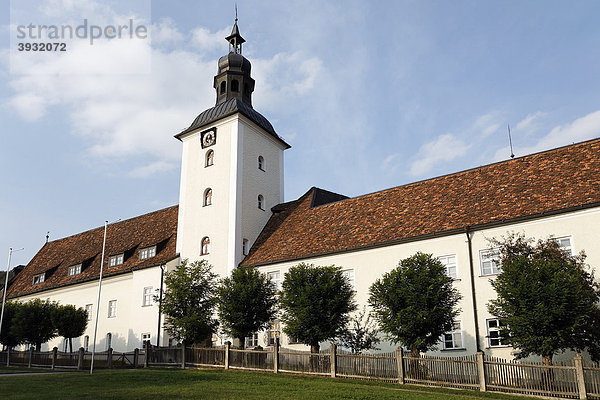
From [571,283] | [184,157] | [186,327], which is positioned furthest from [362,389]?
[184,157]

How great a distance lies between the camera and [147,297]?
3575cm

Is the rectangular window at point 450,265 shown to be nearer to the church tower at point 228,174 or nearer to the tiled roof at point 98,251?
the church tower at point 228,174

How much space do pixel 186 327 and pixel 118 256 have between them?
1482cm

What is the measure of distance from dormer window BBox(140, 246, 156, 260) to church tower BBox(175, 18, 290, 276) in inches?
99.2

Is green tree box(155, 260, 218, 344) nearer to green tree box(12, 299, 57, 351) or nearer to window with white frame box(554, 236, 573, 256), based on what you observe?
green tree box(12, 299, 57, 351)

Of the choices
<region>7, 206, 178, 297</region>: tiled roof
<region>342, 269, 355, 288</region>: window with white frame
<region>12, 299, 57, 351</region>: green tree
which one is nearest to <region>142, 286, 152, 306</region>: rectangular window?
<region>7, 206, 178, 297</region>: tiled roof

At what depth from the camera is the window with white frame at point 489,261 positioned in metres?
23.5

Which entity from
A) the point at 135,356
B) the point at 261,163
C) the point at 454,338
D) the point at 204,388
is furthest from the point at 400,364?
the point at 261,163

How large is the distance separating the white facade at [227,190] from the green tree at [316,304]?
8.78m

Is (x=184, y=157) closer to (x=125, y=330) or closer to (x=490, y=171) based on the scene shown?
(x=125, y=330)

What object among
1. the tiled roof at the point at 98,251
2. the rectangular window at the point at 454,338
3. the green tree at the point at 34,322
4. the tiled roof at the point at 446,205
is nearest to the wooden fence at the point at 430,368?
the rectangular window at the point at 454,338

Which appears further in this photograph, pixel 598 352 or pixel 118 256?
pixel 118 256

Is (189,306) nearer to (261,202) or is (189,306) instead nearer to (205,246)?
(205,246)

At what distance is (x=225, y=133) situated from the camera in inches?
1495
